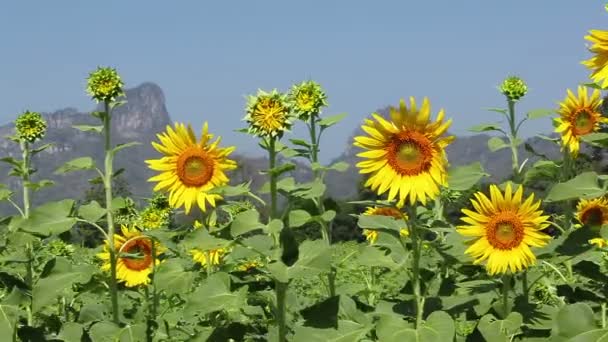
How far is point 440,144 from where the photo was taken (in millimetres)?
3695

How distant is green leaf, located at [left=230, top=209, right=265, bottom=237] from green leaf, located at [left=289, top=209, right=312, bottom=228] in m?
0.17

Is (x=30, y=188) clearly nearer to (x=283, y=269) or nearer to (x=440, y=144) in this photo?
(x=283, y=269)

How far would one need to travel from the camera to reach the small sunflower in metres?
5.21

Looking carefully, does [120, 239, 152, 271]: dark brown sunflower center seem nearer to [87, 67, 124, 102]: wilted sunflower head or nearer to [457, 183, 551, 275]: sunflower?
[87, 67, 124, 102]: wilted sunflower head

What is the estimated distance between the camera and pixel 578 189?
346 cm

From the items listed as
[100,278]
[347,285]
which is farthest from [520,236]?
[100,278]

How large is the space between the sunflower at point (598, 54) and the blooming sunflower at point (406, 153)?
0.71 meters

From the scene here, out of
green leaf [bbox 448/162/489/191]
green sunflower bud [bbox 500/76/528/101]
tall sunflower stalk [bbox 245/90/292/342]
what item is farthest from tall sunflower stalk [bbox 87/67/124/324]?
green sunflower bud [bbox 500/76/528/101]

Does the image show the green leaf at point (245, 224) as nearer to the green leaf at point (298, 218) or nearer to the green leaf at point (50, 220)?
the green leaf at point (298, 218)

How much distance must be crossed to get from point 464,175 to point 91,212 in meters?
1.64

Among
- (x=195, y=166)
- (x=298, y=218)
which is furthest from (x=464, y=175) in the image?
(x=195, y=166)

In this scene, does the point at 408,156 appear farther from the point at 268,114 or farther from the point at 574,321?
the point at 574,321

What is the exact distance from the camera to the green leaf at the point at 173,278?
163 inches

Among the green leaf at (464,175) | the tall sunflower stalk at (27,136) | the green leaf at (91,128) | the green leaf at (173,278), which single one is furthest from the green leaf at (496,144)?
the tall sunflower stalk at (27,136)
